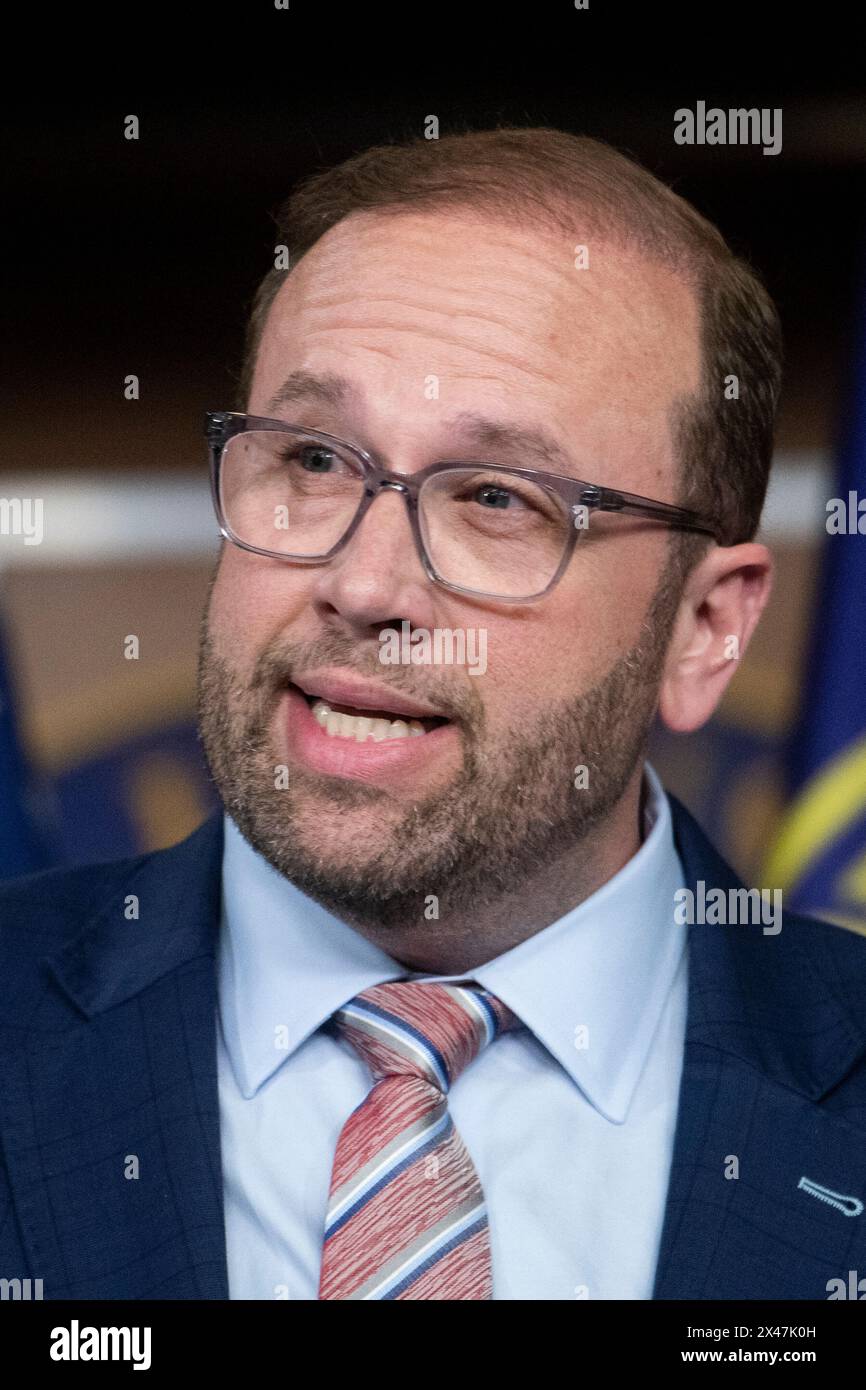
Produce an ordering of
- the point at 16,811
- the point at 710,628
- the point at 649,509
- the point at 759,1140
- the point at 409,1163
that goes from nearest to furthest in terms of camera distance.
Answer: the point at 409,1163, the point at 759,1140, the point at 649,509, the point at 710,628, the point at 16,811

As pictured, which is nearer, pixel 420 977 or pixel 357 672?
pixel 357 672

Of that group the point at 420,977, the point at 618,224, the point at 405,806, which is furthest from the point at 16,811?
the point at 618,224

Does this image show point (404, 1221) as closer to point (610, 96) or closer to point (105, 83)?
point (610, 96)

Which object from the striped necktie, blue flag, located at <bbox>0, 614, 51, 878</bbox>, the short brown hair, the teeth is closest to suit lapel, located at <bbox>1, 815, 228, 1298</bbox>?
the striped necktie

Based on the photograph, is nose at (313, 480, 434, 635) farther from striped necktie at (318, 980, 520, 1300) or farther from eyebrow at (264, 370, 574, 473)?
striped necktie at (318, 980, 520, 1300)

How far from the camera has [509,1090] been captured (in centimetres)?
146

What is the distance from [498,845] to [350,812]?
17cm

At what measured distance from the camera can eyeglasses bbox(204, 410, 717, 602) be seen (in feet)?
4.67

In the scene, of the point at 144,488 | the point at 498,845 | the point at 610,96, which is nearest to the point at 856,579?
the point at 610,96

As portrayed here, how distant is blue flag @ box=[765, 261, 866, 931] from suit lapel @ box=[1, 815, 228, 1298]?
1367 mm

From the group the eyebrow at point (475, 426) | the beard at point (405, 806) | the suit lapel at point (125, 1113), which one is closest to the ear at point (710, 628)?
the beard at point (405, 806)

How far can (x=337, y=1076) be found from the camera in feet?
4.72

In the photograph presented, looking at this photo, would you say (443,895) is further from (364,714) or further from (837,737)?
(837,737)

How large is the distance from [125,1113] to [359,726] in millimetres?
408
